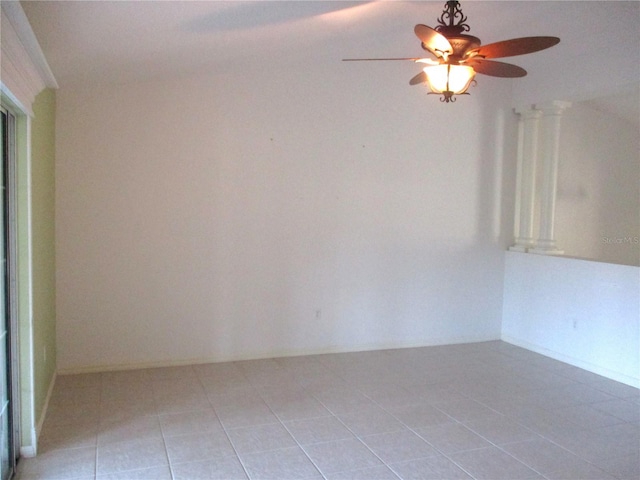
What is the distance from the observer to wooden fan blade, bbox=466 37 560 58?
2686 mm

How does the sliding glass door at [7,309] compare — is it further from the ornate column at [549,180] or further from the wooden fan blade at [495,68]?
the ornate column at [549,180]

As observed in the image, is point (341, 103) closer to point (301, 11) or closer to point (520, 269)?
point (301, 11)

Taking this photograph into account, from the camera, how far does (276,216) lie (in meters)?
5.07

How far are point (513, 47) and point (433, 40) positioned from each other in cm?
44

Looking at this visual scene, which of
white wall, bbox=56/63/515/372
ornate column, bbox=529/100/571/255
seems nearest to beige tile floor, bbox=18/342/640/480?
white wall, bbox=56/63/515/372

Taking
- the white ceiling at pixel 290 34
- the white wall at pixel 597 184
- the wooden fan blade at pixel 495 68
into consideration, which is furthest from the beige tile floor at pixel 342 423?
the white ceiling at pixel 290 34

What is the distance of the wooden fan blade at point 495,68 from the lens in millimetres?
2965

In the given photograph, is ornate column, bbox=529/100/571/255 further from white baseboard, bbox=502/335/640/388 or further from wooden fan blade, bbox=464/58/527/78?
wooden fan blade, bbox=464/58/527/78

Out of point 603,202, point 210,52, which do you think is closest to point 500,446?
point 210,52

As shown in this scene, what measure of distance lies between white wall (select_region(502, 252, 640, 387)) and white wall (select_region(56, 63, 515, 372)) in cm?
28

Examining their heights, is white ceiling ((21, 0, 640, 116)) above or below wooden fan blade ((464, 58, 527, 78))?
above

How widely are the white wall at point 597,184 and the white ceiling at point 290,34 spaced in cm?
120

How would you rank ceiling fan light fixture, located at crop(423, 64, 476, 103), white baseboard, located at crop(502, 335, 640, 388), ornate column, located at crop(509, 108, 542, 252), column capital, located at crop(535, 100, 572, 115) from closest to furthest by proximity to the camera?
ceiling fan light fixture, located at crop(423, 64, 476, 103) → white baseboard, located at crop(502, 335, 640, 388) → column capital, located at crop(535, 100, 572, 115) → ornate column, located at crop(509, 108, 542, 252)

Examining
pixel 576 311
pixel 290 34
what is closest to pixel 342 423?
pixel 290 34
